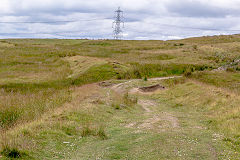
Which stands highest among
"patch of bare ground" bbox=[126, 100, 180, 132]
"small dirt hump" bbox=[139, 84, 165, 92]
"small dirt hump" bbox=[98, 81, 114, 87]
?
"patch of bare ground" bbox=[126, 100, 180, 132]

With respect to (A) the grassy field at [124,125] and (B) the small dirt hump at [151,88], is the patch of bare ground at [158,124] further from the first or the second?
(B) the small dirt hump at [151,88]

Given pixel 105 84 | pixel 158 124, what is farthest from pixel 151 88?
pixel 158 124

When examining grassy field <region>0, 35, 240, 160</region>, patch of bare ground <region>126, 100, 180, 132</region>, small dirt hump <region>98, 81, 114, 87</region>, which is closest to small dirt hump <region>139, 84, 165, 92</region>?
grassy field <region>0, 35, 240, 160</region>

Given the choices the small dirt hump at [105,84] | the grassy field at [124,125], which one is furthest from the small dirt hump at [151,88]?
the small dirt hump at [105,84]

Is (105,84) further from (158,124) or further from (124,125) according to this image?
(158,124)

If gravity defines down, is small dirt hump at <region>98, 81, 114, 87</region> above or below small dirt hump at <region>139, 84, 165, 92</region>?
above

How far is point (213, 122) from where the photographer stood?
17266mm

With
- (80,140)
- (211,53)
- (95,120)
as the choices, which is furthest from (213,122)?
(211,53)

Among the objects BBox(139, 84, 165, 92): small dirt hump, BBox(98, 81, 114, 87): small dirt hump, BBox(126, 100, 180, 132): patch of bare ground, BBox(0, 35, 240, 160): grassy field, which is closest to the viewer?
BBox(0, 35, 240, 160): grassy field

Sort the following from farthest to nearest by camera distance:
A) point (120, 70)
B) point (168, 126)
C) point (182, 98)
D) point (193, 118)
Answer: point (120, 70), point (182, 98), point (193, 118), point (168, 126)

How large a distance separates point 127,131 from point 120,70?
29.1m

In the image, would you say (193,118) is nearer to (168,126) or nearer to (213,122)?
(213,122)

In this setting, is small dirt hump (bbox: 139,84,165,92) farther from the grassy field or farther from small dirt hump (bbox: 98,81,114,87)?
small dirt hump (bbox: 98,81,114,87)

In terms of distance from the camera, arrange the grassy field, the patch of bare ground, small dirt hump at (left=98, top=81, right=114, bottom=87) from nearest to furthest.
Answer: the grassy field
the patch of bare ground
small dirt hump at (left=98, top=81, right=114, bottom=87)
